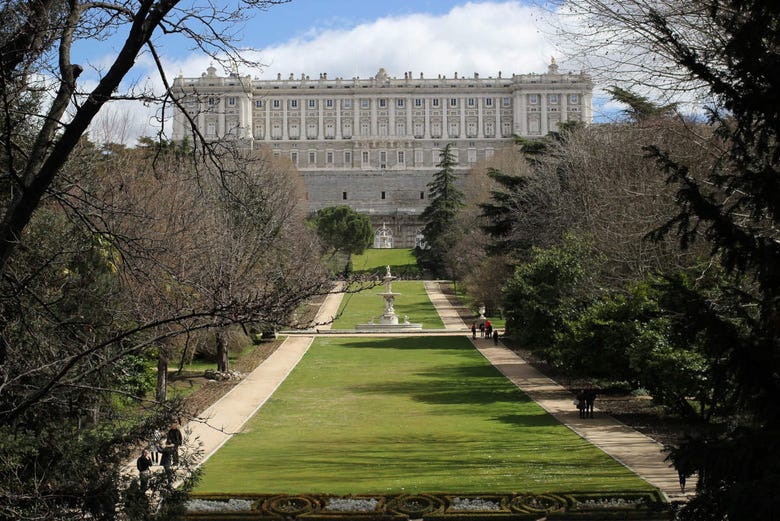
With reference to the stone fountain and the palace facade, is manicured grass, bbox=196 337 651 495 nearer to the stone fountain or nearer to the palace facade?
the stone fountain

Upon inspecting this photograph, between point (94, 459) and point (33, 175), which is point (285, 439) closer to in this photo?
point (94, 459)

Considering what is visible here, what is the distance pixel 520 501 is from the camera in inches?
484

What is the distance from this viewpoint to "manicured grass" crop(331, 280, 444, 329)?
4566cm

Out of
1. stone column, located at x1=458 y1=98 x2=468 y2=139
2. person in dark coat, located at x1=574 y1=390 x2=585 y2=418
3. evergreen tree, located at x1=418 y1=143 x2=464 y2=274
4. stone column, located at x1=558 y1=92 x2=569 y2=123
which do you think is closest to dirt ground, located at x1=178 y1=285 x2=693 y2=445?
person in dark coat, located at x1=574 y1=390 x2=585 y2=418

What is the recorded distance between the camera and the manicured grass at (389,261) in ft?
229

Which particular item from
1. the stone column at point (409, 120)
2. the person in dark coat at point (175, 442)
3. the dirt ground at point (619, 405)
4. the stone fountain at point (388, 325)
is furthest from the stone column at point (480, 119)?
the person in dark coat at point (175, 442)

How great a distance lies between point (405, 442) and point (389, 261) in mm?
58112

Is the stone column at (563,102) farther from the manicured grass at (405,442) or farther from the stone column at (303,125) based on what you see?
the manicured grass at (405,442)

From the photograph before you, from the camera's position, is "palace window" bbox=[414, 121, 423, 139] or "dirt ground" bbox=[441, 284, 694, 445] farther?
"palace window" bbox=[414, 121, 423, 139]

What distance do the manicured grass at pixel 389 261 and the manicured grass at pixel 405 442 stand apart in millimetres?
41058

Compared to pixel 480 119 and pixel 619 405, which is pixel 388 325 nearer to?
pixel 619 405

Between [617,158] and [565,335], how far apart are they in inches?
279

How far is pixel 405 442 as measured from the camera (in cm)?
1761

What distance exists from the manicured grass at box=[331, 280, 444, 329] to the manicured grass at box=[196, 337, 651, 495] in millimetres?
16418
